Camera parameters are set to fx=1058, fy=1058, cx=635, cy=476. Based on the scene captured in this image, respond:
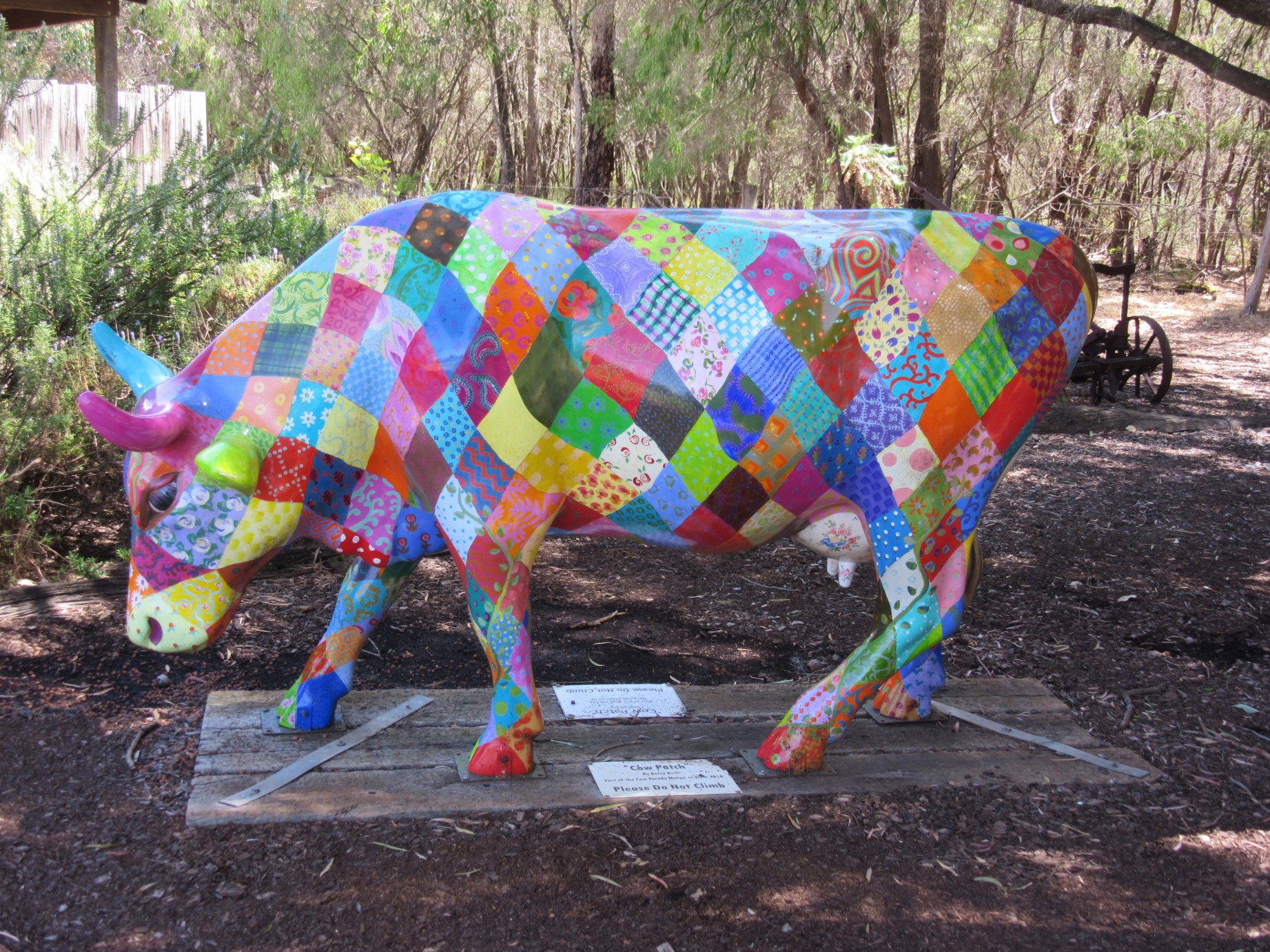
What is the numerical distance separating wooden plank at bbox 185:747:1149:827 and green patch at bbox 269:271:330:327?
1.35 m

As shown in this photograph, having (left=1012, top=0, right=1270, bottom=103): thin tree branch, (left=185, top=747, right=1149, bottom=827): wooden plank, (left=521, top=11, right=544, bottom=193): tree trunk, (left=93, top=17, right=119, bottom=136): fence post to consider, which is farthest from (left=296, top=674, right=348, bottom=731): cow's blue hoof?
(left=521, top=11, right=544, bottom=193): tree trunk

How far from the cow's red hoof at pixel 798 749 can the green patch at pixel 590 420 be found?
1132 mm

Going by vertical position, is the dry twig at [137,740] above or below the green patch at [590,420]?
below

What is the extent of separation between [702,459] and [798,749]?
3.39 feet

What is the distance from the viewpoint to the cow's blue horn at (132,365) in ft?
9.52

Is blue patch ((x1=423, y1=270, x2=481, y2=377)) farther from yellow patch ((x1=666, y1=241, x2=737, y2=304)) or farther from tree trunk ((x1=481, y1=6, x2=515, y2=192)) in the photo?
tree trunk ((x1=481, y1=6, x2=515, y2=192))

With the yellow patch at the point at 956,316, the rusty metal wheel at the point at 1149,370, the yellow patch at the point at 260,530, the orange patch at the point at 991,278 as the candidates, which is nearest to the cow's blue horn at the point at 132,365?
the yellow patch at the point at 260,530

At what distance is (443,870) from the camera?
2.77 metres

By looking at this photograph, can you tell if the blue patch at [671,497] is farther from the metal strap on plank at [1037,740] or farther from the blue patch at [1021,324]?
the metal strap on plank at [1037,740]

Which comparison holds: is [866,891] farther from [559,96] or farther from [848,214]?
[559,96]

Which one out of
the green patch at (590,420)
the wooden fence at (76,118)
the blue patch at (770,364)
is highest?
the wooden fence at (76,118)

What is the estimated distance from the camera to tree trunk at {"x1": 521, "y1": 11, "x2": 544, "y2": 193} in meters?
17.0

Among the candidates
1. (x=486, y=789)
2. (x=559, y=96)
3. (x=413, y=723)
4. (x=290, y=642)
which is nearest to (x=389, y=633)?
(x=290, y=642)

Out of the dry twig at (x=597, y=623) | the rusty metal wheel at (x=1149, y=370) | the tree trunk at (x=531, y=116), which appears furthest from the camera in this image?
the tree trunk at (x=531, y=116)
